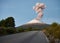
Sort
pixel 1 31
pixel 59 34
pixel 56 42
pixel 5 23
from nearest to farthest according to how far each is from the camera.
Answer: pixel 59 34 < pixel 56 42 < pixel 1 31 < pixel 5 23

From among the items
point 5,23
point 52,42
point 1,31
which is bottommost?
point 52,42

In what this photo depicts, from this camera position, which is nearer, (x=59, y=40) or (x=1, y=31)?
(x=59, y=40)

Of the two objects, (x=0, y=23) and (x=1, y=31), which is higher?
(x=0, y=23)

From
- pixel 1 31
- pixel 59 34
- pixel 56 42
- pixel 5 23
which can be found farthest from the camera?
pixel 5 23

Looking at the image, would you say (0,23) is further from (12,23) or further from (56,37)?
(56,37)

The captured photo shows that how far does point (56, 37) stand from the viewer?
23625 mm

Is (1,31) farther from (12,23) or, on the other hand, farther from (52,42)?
(12,23)

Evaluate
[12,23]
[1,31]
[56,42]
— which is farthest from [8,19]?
[56,42]

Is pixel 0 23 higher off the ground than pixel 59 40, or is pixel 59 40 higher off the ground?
pixel 0 23

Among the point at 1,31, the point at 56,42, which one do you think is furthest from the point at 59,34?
the point at 1,31

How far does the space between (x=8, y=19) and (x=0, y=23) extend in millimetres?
7275

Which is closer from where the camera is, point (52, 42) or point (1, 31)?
point (52, 42)

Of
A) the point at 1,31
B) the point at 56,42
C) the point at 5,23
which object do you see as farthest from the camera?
the point at 5,23

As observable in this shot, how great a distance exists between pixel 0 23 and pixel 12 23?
24.7 feet
